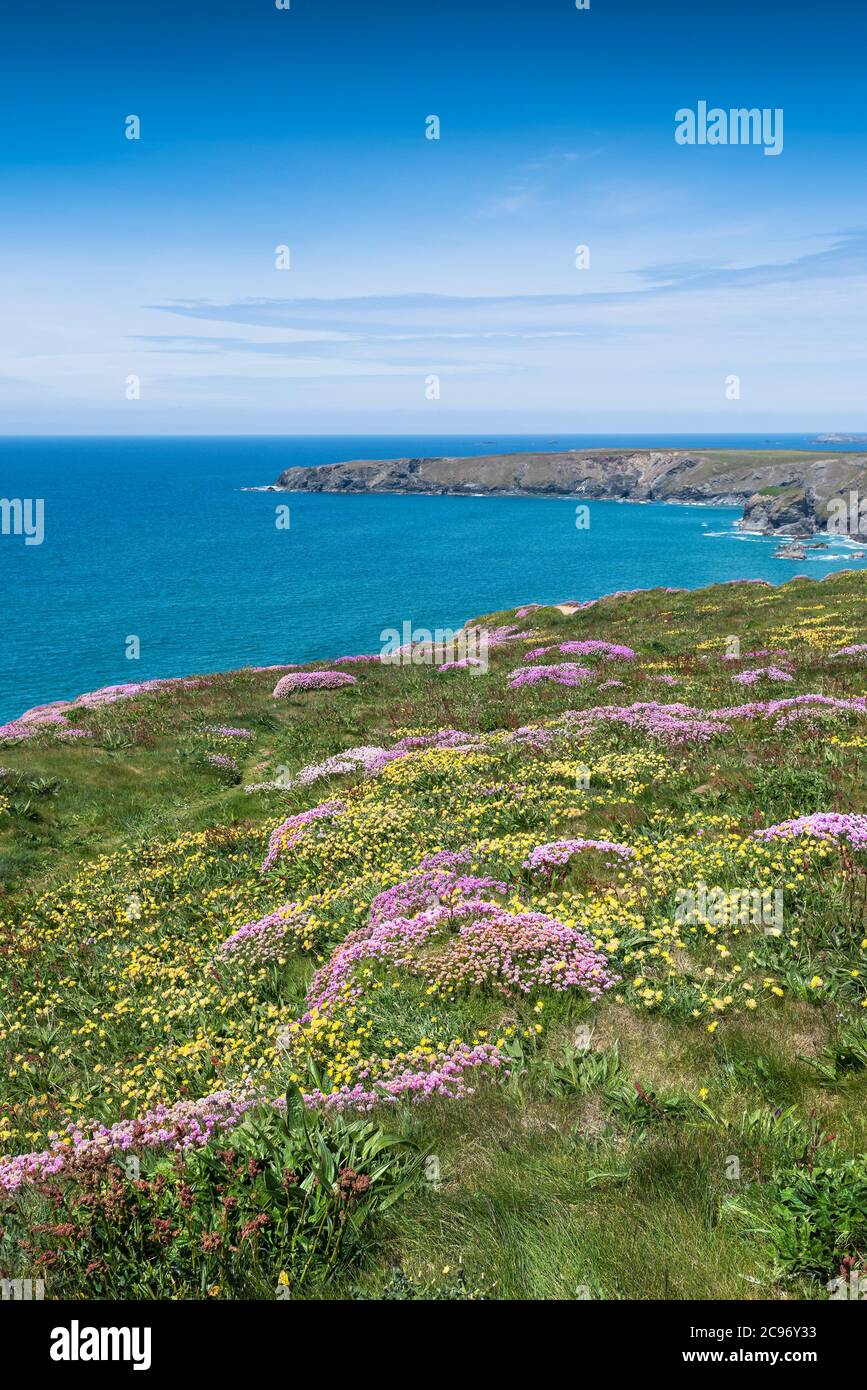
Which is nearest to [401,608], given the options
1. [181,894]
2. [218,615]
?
[218,615]

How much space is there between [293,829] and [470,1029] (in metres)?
8.45

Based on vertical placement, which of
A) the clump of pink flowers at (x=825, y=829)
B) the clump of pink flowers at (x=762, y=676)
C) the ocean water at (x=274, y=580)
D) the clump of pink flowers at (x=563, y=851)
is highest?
the ocean water at (x=274, y=580)

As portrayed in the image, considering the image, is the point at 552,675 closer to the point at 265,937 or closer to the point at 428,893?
the point at 428,893

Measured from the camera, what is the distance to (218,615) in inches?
3976

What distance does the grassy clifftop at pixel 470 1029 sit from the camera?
16.0 ft

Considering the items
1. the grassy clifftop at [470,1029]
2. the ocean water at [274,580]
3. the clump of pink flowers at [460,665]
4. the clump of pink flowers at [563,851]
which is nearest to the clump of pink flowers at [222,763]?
the grassy clifftop at [470,1029]

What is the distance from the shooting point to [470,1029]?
24.3ft

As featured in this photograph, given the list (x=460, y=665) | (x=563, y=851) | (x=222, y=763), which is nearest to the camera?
(x=563, y=851)

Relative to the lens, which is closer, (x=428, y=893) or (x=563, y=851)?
(x=428, y=893)

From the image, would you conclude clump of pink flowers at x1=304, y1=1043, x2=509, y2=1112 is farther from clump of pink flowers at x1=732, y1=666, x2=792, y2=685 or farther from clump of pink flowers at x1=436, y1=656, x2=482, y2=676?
clump of pink flowers at x1=436, y1=656, x2=482, y2=676

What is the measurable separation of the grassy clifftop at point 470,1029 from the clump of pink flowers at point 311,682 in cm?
1658

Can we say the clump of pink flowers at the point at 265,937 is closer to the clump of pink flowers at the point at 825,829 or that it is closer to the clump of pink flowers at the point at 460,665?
the clump of pink flowers at the point at 825,829

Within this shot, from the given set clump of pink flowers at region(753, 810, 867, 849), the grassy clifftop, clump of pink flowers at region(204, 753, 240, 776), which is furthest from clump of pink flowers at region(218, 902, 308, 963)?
clump of pink flowers at region(204, 753, 240, 776)

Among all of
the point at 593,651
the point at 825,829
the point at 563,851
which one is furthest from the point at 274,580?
the point at 825,829
